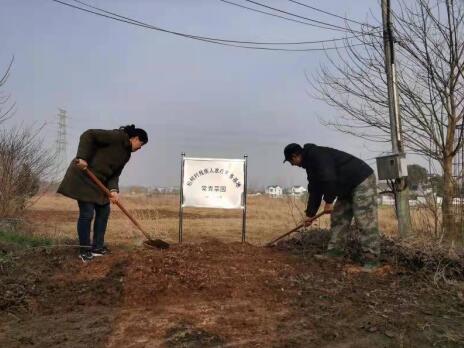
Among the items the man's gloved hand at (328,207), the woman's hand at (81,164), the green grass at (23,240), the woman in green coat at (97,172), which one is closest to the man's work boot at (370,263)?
the man's gloved hand at (328,207)

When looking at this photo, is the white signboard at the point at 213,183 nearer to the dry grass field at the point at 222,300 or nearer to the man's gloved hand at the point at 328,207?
the dry grass field at the point at 222,300

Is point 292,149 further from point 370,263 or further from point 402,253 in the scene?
point 402,253

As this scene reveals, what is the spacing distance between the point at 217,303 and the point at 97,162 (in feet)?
8.16

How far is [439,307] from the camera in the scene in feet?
15.0

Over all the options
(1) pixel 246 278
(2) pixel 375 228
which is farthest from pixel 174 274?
(2) pixel 375 228

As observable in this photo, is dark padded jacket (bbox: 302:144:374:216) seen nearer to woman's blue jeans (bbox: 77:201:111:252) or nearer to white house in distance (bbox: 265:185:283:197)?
woman's blue jeans (bbox: 77:201:111:252)

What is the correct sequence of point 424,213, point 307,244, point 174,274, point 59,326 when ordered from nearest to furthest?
point 59,326 → point 174,274 → point 307,244 → point 424,213

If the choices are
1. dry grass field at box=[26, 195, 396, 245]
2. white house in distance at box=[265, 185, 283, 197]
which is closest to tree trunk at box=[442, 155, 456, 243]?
dry grass field at box=[26, 195, 396, 245]

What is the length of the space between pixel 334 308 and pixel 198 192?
4.29 meters

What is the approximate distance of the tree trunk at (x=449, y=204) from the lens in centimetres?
757

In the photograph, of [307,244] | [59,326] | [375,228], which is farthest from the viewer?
[307,244]

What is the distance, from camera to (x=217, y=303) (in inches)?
174

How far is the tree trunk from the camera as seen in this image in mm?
7571

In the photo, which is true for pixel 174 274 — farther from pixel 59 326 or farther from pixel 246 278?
pixel 59 326
